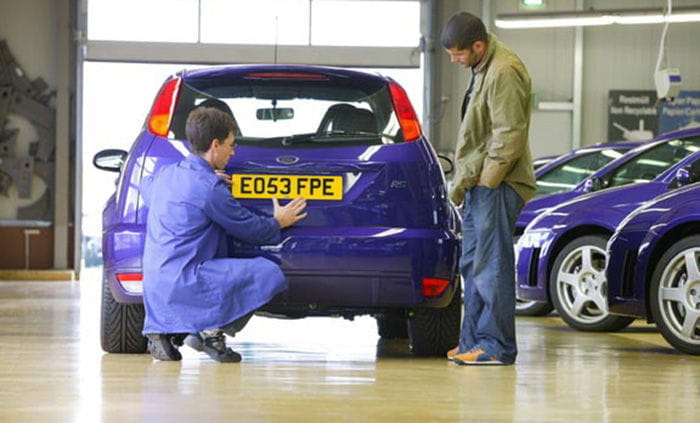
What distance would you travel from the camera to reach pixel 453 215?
22.0 ft

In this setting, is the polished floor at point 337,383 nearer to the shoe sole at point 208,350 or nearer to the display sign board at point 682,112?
the shoe sole at point 208,350

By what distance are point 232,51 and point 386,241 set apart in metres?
14.0

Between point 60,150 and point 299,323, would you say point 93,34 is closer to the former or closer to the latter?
point 60,150

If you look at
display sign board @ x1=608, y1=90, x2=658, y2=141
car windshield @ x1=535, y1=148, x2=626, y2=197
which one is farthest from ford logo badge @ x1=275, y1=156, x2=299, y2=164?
display sign board @ x1=608, y1=90, x2=658, y2=141

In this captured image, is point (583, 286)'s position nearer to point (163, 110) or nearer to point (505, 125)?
point (505, 125)

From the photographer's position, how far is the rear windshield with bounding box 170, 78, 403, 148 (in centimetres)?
657

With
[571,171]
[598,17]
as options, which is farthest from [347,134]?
[598,17]

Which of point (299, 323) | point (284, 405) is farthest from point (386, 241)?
point (299, 323)

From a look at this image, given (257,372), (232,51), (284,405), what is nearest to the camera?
(284,405)

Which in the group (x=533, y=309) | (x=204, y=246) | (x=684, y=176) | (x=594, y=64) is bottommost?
(x=533, y=309)

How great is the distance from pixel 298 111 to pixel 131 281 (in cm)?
109

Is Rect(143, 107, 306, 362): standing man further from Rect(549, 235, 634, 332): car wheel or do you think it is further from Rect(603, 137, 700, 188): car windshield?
Rect(603, 137, 700, 188): car windshield

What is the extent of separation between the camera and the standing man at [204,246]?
6230 millimetres

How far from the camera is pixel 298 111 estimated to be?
666cm
